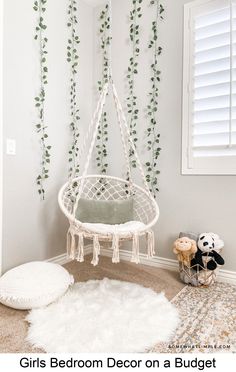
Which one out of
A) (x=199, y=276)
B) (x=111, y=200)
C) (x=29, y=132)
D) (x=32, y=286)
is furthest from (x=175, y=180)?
(x=32, y=286)

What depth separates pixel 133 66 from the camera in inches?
106

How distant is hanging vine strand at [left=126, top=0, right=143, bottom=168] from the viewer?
2.66 m

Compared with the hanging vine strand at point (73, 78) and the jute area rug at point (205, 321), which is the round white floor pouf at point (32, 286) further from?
the hanging vine strand at point (73, 78)

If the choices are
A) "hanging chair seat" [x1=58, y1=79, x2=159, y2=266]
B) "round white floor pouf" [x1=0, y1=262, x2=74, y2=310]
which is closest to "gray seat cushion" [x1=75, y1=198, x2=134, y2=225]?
"hanging chair seat" [x1=58, y1=79, x2=159, y2=266]

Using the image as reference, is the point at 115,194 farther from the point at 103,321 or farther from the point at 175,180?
the point at 103,321

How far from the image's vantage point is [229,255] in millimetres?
2234

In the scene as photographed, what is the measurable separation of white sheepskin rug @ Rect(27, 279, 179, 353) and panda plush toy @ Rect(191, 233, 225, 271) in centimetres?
41

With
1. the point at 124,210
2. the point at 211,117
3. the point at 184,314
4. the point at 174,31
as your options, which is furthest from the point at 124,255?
the point at 174,31

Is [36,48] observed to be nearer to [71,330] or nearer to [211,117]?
[211,117]

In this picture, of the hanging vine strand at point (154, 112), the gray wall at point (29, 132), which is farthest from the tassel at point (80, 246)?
the hanging vine strand at point (154, 112)

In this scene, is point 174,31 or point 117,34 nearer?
point 174,31

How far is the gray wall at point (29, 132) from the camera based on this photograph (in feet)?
7.01

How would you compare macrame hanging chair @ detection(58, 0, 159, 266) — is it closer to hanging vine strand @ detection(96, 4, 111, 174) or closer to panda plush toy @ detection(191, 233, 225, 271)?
hanging vine strand @ detection(96, 4, 111, 174)

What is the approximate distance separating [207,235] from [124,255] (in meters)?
0.97
